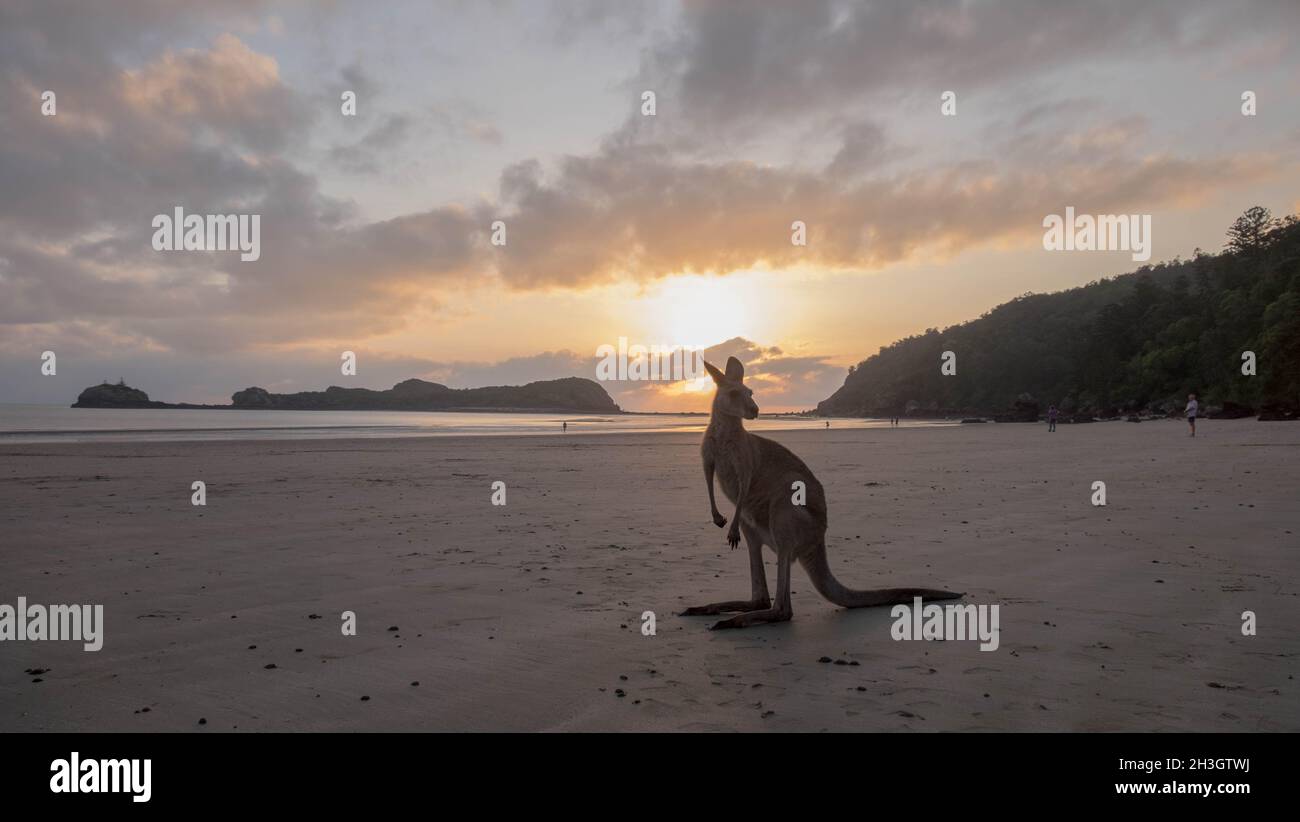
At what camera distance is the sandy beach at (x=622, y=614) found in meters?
3.69

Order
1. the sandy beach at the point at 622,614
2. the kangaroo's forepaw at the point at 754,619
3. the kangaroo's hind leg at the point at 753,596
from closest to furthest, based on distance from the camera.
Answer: the sandy beach at the point at 622,614, the kangaroo's forepaw at the point at 754,619, the kangaroo's hind leg at the point at 753,596

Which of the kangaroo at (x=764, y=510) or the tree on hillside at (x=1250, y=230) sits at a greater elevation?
the tree on hillside at (x=1250, y=230)

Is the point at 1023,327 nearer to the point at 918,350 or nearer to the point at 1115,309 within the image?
the point at 918,350

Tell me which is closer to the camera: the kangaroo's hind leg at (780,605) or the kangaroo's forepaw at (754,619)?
the kangaroo's forepaw at (754,619)

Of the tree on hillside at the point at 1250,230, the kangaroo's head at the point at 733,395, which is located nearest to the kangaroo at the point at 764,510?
A: the kangaroo's head at the point at 733,395

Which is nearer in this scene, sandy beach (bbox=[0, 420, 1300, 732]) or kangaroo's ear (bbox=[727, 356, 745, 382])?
sandy beach (bbox=[0, 420, 1300, 732])

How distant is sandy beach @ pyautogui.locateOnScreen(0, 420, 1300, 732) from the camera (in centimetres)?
369

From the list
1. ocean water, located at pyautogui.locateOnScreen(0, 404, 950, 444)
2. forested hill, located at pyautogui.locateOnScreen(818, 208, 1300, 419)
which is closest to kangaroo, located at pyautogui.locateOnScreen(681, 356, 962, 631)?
ocean water, located at pyautogui.locateOnScreen(0, 404, 950, 444)

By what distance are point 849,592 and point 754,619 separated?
832 mm

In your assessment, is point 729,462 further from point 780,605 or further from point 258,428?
point 258,428

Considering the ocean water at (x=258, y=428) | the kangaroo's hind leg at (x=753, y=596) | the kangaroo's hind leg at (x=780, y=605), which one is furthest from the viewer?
the ocean water at (x=258, y=428)

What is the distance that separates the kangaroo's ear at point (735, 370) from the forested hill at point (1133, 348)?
43516 mm

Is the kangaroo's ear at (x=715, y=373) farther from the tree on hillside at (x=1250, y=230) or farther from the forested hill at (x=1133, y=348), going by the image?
the tree on hillside at (x=1250, y=230)

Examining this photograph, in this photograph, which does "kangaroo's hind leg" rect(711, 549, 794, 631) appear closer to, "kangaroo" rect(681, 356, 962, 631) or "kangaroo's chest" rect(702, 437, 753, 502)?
"kangaroo" rect(681, 356, 962, 631)
